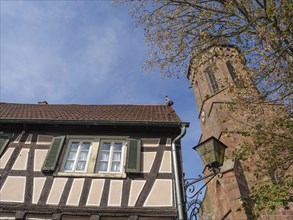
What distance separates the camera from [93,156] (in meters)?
8.12

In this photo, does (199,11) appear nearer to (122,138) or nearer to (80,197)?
(122,138)

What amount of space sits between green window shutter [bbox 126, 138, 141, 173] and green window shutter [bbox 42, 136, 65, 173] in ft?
7.06

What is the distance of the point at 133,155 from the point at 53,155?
246 cm

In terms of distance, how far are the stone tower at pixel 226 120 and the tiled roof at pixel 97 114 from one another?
191cm

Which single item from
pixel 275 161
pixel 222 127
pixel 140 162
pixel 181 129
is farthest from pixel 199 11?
pixel 222 127

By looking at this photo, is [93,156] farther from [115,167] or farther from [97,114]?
[97,114]

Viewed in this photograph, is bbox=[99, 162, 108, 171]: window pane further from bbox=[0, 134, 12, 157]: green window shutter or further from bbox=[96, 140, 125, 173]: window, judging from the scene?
bbox=[0, 134, 12, 157]: green window shutter

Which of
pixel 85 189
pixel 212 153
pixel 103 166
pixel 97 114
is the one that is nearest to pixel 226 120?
pixel 212 153

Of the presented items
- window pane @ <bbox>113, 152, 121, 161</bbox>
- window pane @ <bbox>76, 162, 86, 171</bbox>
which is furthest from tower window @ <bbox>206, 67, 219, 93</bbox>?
window pane @ <bbox>76, 162, 86, 171</bbox>

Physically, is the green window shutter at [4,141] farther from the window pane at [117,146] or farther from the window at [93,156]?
the window pane at [117,146]

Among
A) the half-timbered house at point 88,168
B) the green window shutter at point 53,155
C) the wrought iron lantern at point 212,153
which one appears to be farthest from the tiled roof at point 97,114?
the wrought iron lantern at point 212,153

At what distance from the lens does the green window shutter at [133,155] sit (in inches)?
305

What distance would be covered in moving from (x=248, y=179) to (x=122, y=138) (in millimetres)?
7646

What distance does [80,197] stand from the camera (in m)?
7.23
